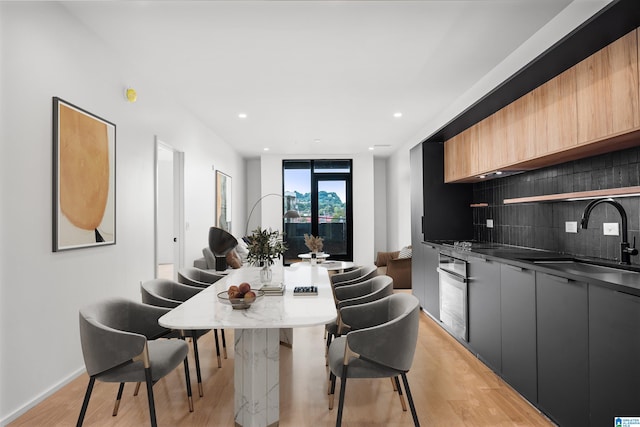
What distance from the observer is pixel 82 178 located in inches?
114

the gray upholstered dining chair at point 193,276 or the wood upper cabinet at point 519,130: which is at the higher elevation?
the wood upper cabinet at point 519,130

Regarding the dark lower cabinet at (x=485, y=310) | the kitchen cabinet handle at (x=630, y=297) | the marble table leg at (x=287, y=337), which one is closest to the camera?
the kitchen cabinet handle at (x=630, y=297)

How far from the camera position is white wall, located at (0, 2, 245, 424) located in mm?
2266

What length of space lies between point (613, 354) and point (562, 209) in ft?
5.44

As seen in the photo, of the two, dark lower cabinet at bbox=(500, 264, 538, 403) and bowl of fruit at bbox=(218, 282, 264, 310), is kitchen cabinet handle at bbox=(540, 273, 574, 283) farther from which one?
bowl of fruit at bbox=(218, 282, 264, 310)

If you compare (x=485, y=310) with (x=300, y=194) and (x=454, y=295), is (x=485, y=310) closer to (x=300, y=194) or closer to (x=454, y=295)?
(x=454, y=295)

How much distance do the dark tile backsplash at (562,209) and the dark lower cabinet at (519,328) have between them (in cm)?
65

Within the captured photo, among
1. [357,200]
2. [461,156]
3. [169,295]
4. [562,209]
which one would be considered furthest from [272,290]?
[357,200]

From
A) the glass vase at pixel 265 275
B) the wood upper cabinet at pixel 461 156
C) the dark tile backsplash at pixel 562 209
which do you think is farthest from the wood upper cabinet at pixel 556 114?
the glass vase at pixel 265 275

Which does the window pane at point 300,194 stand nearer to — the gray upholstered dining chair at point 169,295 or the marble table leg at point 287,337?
the marble table leg at point 287,337

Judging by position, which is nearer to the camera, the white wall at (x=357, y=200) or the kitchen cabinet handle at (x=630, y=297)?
the kitchen cabinet handle at (x=630, y=297)

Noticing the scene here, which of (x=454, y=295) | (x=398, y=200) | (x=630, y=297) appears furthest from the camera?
(x=398, y=200)

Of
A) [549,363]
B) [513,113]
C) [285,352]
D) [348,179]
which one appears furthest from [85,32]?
[348,179]

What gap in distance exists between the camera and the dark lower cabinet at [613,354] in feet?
5.35
